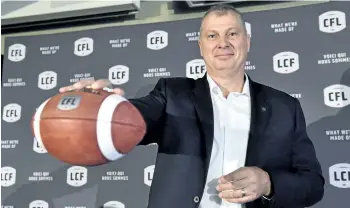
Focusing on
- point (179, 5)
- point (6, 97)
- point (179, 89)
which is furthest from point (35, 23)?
point (179, 89)

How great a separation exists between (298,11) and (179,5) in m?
0.68

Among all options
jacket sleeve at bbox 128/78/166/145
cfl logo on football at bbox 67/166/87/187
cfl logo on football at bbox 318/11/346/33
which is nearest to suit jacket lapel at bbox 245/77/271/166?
jacket sleeve at bbox 128/78/166/145

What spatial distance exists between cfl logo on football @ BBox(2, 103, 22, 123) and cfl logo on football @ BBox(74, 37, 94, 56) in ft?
1.59

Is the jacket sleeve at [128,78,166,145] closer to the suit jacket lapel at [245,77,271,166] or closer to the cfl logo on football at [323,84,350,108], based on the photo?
the suit jacket lapel at [245,77,271,166]

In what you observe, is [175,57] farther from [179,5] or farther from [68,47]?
[68,47]

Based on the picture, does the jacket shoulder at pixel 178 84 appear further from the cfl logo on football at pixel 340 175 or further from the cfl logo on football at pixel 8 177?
the cfl logo on football at pixel 8 177

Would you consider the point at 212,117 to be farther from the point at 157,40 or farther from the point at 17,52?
the point at 17,52

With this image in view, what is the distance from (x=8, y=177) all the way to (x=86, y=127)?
1663mm

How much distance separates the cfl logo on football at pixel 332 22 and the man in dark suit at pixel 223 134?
2.85 ft

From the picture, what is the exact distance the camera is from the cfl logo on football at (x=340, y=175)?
1817mm

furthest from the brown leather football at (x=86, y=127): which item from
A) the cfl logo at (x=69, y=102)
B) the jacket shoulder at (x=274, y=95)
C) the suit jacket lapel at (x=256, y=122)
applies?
the jacket shoulder at (x=274, y=95)

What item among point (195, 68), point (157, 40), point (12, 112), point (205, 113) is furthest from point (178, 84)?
point (12, 112)

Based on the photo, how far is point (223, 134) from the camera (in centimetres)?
117

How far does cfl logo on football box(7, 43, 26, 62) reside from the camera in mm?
2494
